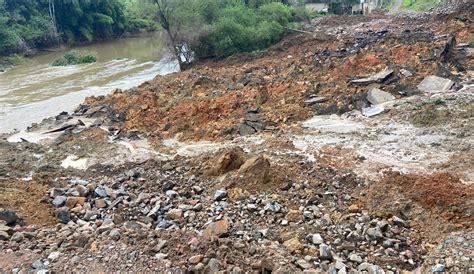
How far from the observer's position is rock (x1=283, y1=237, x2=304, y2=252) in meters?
6.82

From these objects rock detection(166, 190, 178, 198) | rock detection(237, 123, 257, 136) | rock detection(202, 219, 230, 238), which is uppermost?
rock detection(202, 219, 230, 238)

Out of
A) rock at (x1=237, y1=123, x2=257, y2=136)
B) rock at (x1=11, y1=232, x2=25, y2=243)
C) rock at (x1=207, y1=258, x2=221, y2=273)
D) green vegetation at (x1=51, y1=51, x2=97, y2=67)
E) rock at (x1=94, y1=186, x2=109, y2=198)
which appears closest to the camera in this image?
rock at (x1=207, y1=258, x2=221, y2=273)

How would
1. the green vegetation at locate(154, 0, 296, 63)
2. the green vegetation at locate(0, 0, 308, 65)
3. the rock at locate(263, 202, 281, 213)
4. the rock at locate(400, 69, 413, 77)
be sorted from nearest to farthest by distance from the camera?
the rock at locate(263, 202, 281, 213) → the rock at locate(400, 69, 413, 77) → the green vegetation at locate(154, 0, 296, 63) → the green vegetation at locate(0, 0, 308, 65)

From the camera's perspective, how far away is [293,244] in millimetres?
6906

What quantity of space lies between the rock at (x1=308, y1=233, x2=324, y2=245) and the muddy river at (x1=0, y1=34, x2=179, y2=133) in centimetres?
1594

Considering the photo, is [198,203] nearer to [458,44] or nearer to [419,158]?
[419,158]

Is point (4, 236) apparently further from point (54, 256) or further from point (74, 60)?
point (74, 60)

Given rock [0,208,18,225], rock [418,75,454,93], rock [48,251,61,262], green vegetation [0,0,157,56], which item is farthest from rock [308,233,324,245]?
green vegetation [0,0,157,56]

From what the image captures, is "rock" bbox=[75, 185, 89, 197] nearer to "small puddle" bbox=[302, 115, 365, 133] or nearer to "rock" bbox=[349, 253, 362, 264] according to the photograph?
"rock" bbox=[349, 253, 362, 264]

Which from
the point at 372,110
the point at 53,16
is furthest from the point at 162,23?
the point at 53,16

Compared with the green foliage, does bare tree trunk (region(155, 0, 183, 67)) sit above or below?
above

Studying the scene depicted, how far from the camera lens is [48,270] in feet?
20.9

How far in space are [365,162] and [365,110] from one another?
3928 mm

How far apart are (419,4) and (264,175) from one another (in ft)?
124
